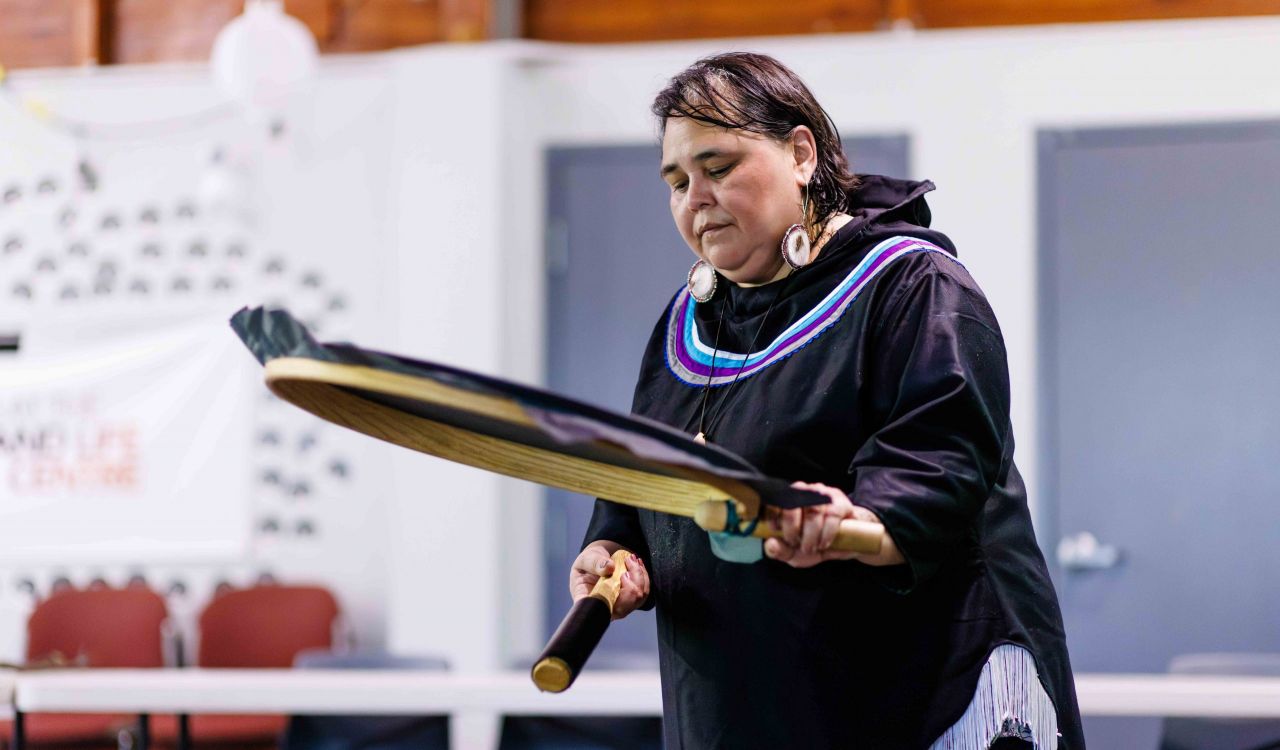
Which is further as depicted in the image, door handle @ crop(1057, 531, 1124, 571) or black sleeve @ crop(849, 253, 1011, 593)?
door handle @ crop(1057, 531, 1124, 571)

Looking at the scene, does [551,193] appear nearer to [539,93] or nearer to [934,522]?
[539,93]

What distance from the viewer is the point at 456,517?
17.4 feet

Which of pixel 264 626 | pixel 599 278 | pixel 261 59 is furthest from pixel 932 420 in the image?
pixel 264 626

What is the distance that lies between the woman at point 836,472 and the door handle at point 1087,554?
3524mm

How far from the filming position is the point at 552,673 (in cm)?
141

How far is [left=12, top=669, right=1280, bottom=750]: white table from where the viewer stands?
3.14 m

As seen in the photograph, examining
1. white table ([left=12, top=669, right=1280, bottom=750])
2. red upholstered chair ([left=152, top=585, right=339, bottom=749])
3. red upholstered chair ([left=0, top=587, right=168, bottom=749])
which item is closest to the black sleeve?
white table ([left=12, top=669, right=1280, bottom=750])

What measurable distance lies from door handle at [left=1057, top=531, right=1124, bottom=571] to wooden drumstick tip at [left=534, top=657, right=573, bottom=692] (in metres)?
3.85

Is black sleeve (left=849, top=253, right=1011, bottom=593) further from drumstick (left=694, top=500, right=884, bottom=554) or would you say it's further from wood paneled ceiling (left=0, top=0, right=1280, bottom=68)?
wood paneled ceiling (left=0, top=0, right=1280, bottom=68)

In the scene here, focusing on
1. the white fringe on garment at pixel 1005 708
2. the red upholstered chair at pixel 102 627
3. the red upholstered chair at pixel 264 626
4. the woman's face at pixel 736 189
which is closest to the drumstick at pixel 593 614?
the white fringe on garment at pixel 1005 708

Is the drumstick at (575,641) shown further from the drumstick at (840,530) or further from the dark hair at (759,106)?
the dark hair at (759,106)

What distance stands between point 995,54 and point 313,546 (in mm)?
3001

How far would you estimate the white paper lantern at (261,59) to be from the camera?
4.88 metres

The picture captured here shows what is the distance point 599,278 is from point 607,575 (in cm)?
380
